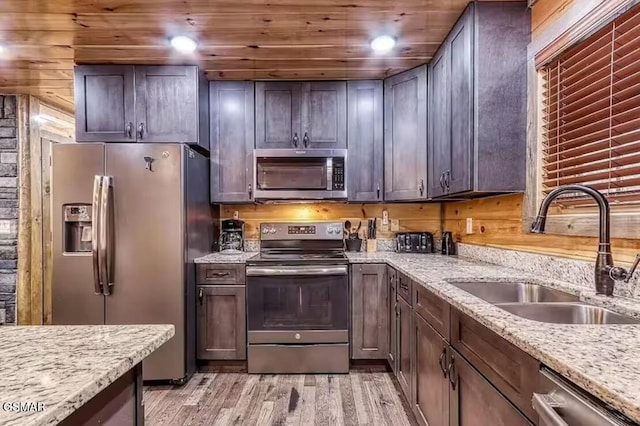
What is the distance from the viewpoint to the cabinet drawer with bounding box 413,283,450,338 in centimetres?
153

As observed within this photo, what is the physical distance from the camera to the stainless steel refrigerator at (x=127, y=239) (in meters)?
2.50

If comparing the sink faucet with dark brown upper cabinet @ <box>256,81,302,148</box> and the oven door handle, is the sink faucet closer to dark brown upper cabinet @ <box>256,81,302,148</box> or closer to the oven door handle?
the oven door handle

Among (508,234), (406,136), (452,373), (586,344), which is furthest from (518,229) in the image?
(586,344)

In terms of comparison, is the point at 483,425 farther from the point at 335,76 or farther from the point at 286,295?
the point at 335,76

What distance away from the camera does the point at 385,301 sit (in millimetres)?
2764

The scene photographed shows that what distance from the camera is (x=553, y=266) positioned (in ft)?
5.79

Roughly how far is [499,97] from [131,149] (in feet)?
7.65

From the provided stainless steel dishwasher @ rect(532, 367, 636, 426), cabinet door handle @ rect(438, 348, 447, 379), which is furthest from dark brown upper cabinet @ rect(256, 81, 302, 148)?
stainless steel dishwasher @ rect(532, 367, 636, 426)

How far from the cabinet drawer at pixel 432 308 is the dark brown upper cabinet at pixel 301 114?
1.53m

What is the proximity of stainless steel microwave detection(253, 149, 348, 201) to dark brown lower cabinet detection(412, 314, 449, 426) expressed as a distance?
4.41 feet

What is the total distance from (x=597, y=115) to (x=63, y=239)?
123 inches

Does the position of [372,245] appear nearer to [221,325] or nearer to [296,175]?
[296,175]

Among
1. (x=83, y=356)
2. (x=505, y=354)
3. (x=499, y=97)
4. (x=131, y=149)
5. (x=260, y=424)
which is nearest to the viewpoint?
(x=83, y=356)

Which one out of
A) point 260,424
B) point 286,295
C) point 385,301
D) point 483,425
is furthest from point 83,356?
point 385,301
